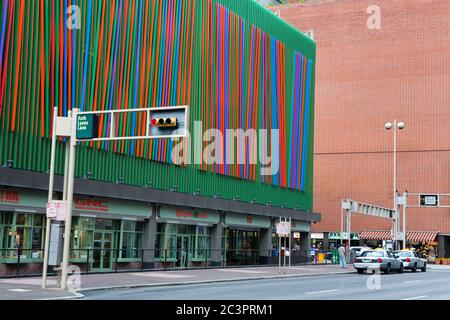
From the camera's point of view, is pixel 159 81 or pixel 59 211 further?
pixel 159 81

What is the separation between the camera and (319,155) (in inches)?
3250

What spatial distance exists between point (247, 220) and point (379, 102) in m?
38.0

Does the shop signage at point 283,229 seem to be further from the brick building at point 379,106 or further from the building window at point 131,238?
the brick building at point 379,106

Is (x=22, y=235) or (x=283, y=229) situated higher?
(x=283, y=229)

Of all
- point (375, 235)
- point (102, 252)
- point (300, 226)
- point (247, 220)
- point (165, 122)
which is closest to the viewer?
point (165, 122)

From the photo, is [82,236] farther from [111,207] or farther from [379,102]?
[379,102]

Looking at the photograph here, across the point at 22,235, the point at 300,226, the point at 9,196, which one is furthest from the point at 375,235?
the point at 9,196

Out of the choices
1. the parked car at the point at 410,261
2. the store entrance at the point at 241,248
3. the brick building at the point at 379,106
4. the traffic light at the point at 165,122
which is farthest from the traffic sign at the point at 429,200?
the traffic light at the point at 165,122

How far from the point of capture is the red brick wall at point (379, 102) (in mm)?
75375

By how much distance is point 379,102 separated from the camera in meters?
79.1

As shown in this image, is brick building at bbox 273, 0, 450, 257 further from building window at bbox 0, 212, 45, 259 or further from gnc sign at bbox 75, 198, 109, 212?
building window at bbox 0, 212, 45, 259

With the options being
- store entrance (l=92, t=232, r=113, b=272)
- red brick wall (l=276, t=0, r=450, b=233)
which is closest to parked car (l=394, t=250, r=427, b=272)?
store entrance (l=92, t=232, r=113, b=272)
